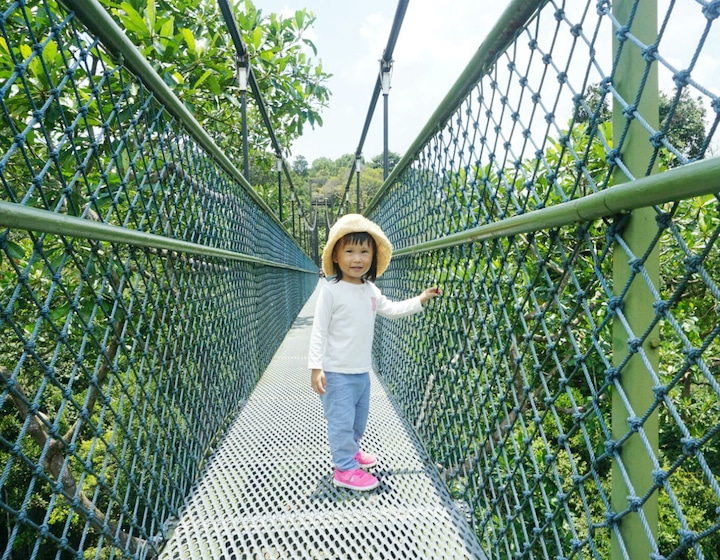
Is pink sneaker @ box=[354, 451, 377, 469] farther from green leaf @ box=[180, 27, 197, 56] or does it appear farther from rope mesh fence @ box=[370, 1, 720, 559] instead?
green leaf @ box=[180, 27, 197, 56]

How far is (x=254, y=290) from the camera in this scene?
290cm

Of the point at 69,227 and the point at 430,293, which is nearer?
the point at 69,227

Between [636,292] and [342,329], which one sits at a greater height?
[342,329]

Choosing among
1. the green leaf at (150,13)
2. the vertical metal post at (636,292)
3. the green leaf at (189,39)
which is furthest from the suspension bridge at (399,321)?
the green leaf at (189,39)

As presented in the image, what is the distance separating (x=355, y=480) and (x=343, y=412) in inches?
8.1

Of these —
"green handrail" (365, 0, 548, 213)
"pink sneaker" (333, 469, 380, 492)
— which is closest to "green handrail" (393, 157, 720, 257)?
"green handrail" (365, 0, 548, 213)

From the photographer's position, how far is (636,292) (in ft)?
2.08

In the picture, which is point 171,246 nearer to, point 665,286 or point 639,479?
point 639,479

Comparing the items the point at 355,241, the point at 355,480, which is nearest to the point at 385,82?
the point at 355,241

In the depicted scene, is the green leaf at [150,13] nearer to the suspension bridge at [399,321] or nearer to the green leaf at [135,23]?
the green leaf at [135,23]

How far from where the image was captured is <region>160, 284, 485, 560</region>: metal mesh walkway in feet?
3.83

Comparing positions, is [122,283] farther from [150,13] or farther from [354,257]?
[150,13]

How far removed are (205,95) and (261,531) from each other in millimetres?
3271

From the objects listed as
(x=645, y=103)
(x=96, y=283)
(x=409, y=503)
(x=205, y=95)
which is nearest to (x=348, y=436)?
(x=409, y=503)
